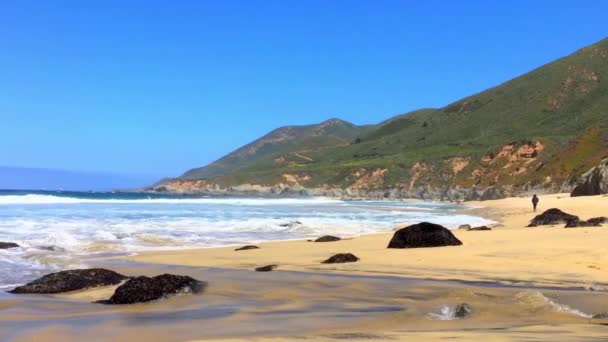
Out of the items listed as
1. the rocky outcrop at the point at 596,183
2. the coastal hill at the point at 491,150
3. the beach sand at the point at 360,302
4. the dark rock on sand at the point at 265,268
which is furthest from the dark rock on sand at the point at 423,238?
the coastal hill at the point at 491,150

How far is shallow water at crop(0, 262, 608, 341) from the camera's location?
6055mm

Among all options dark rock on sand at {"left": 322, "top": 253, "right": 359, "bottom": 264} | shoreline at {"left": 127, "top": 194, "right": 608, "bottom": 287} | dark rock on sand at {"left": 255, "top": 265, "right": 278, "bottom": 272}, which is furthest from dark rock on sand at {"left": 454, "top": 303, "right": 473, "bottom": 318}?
dark rock on sand at {"left": 322, "top": 253, "right": 359, "bottom": 264}

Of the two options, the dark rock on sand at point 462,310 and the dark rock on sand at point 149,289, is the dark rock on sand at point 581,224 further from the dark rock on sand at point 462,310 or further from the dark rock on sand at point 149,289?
the dark rock on sand at point 149,289

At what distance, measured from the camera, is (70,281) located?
9109mm

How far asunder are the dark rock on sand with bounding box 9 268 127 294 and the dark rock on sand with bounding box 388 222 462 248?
24.7 ft

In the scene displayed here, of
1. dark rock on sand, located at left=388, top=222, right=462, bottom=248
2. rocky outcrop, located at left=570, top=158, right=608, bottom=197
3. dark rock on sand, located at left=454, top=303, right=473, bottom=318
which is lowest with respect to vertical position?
dark rock on sand, located at left=454, top=303, right=473, bottom=318

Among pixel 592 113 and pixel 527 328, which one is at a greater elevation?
pixel 592 113

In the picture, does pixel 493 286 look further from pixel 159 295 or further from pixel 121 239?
pixel 121 239

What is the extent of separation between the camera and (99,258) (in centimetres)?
1377

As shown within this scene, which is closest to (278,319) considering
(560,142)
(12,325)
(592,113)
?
(12,325)

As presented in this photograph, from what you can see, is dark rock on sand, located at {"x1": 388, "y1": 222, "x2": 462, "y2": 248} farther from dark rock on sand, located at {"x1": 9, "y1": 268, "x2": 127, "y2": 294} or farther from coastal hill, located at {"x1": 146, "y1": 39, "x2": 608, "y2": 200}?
coastal hill, located at {"x1": 146, "y1": 39, "x2": 608, "y2": 200}

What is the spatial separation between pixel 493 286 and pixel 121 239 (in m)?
13.1

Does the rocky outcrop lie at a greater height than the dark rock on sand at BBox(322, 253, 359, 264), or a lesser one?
greater

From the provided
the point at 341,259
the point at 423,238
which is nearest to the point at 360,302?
the point at 341,259
